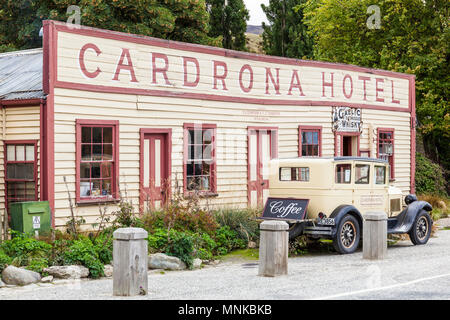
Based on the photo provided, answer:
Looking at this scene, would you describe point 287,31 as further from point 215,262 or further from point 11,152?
point 215,262

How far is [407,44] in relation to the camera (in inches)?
1265

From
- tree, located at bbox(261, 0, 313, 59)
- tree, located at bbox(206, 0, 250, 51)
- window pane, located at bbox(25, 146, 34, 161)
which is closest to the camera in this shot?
window pane, located at bbox(25, 146, 34, 161)

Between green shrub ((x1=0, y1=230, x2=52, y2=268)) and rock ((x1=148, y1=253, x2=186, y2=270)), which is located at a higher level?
green shrub ((x1=0, y1=230, x2=52, y2=268))

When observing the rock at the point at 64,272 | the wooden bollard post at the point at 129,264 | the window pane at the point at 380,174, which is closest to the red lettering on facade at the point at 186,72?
the window pane at the point at 380,174

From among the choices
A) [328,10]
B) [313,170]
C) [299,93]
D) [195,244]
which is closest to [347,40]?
[328,10]

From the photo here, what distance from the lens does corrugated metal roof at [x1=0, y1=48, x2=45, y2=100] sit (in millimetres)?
15453

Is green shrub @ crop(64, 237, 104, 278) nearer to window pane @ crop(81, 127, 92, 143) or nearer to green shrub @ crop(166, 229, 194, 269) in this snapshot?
green shrub @ crop(166, 229, 194, 269)

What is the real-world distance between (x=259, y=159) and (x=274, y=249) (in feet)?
26.4

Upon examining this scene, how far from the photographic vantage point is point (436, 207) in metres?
25.2

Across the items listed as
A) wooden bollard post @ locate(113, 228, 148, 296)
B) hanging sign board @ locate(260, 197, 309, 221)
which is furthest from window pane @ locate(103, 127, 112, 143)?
wooden bollard post @ locate(113, 228, 148, 296)

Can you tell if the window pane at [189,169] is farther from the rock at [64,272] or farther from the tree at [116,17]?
the tree at [116,17]

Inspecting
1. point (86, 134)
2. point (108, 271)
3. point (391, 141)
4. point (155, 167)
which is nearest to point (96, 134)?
point (86, 134)

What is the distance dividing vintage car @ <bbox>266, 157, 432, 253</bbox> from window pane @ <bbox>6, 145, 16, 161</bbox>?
551 centimetres

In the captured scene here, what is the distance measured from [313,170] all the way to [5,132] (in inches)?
258
